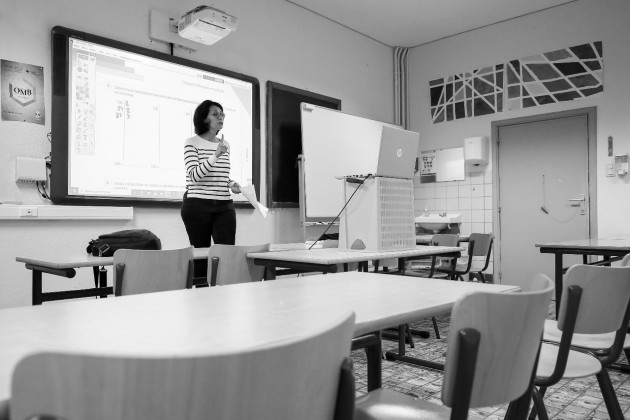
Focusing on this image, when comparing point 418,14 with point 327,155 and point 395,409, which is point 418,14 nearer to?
point 327,155

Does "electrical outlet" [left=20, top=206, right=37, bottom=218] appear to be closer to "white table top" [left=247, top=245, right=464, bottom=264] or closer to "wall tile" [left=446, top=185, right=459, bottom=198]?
"white table top" [left=247, top=245, right=464, bottom=264]

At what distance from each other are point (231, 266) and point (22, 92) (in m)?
2.00

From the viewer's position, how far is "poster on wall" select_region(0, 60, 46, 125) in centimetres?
320

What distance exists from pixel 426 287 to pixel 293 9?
451 centimetres

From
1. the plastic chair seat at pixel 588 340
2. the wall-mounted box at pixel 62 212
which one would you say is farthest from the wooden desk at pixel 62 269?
the plastic chair seat at pixel 588 340

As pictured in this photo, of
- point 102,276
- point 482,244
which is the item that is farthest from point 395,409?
point 482,244

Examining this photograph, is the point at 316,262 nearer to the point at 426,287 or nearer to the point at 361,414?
the point at 426,287

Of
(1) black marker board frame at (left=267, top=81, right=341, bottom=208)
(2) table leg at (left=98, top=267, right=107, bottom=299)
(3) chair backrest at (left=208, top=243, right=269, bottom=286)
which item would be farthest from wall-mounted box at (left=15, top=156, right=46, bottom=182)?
(1) black marker board frame at (left=267, top=81, right=341, bottom=208)

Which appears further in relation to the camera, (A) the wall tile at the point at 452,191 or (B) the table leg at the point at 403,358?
(A) the wall tile at the point at 452,191

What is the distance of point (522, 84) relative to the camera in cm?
562

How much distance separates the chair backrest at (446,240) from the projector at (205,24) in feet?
8.40

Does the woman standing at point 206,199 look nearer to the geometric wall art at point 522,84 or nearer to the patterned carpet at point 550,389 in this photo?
the patterned carpet at point 550,389

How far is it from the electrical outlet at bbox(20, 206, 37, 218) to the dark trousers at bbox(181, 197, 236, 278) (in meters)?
0.96

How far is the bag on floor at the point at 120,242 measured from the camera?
2443mm
